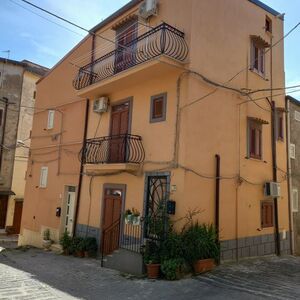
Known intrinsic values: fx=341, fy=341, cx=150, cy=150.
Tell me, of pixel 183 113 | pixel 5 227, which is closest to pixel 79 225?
pixel 183 113

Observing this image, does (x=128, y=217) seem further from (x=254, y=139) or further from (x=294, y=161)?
(x=294, y=161)

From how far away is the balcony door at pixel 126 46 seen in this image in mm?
12492

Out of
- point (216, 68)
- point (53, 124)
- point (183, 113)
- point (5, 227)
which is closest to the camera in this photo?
point (183, 113)

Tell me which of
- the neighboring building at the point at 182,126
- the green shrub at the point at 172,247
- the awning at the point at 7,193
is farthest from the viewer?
the awning at the point at 7,193

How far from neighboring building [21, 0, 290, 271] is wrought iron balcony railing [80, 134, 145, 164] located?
0.04m

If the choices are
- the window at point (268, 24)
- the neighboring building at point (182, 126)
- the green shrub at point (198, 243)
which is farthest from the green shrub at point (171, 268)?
the window at point (268, 24)

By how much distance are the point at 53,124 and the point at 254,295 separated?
12.8 metres

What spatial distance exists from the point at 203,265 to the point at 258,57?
27.4ft

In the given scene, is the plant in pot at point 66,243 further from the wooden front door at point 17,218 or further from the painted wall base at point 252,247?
the wooden front door at point 17,218

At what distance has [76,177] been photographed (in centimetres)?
1467

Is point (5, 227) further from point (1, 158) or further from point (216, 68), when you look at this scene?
point (216, 68)

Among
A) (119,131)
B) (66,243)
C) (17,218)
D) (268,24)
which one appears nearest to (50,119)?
(119,131)

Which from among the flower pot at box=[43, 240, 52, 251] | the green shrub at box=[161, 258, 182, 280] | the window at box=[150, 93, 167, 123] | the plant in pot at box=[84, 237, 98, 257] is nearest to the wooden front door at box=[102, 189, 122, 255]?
the plant in pot at box=[84, 237, 98, 257]

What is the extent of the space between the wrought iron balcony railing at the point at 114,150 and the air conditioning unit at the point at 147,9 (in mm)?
4283
